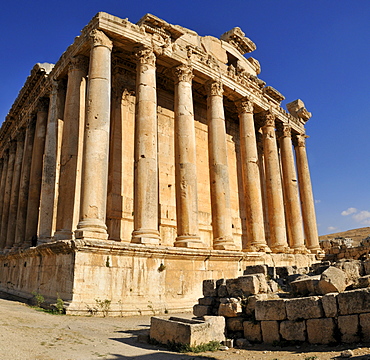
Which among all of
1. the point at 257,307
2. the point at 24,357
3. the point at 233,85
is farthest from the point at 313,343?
the point at 233,85

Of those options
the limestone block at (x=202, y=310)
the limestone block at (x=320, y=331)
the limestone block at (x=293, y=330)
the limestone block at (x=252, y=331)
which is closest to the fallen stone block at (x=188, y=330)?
the limestone block at (x=252, y=331)

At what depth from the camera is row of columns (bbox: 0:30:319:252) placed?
41.5ft

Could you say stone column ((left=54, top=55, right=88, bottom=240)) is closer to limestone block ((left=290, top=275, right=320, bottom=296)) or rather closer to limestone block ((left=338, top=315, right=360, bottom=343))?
limestone block ((left=290, top=275, right=320, bottom=296))

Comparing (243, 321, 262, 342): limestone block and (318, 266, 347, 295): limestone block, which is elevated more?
(318, 266, 347, 295): limestone block

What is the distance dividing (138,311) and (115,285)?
3.62 ft

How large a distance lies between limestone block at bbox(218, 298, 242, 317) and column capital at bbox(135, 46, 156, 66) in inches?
424

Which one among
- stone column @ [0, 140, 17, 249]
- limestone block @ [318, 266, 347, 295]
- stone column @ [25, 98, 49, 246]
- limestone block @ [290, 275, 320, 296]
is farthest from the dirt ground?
stone column @ [0, 140, 17, 249]

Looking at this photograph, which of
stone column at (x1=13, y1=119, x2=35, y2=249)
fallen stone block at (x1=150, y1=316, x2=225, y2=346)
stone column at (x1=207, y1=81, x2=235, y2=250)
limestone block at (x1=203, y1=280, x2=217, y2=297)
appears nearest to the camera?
fallen stone block at (x1=150, y1=316, x2=225, y2=346)

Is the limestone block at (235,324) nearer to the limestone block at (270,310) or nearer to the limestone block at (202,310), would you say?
the limestone block at (270,310)

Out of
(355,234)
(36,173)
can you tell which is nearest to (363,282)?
(36,173)

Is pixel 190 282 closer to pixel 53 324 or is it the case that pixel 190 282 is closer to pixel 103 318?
pixel 103 318

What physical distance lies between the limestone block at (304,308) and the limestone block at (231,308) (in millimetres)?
1320

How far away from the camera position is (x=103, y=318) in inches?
395

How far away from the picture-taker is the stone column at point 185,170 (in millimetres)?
14531
